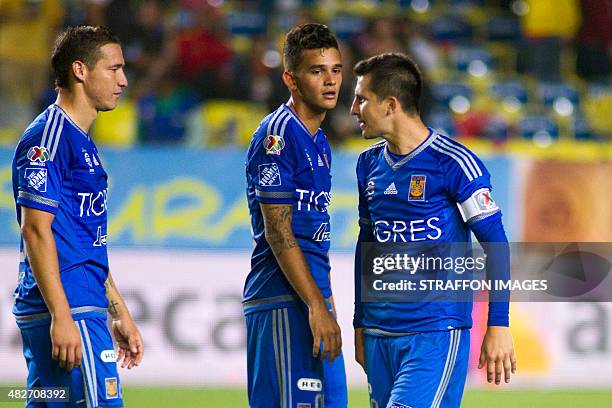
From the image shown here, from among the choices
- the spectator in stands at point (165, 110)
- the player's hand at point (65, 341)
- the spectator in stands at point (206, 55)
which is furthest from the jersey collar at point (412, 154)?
the spectator in stands at point (206, 55)

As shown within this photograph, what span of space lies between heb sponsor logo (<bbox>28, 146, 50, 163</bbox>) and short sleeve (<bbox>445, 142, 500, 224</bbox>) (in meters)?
1.76

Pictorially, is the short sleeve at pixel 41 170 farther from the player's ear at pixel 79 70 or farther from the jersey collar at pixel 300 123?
the jersey collar at pixel 300 123

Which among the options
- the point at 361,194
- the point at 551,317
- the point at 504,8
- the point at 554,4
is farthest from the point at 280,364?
the point at 504,8

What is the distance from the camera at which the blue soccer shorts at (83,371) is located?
443cm

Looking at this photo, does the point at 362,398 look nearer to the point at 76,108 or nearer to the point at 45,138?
the point at 76,108

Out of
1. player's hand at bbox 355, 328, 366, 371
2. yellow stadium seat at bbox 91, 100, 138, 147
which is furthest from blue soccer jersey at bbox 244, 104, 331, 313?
yellow stadium seat at bbox 91, 100, 138, 147

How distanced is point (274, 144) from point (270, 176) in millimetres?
157

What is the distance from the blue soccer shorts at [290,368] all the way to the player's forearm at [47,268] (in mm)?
1009

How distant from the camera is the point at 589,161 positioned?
9.20 m

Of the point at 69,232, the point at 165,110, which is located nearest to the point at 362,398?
the point at 165,110

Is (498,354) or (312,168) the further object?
(312,168)

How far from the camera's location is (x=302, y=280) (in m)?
4.74

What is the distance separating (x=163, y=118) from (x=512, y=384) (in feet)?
13.6

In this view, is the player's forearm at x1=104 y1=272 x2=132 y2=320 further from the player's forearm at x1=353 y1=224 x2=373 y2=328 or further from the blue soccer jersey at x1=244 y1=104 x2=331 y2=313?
the player's forearm at x1=353 y1=224 x2=373 y2=328
